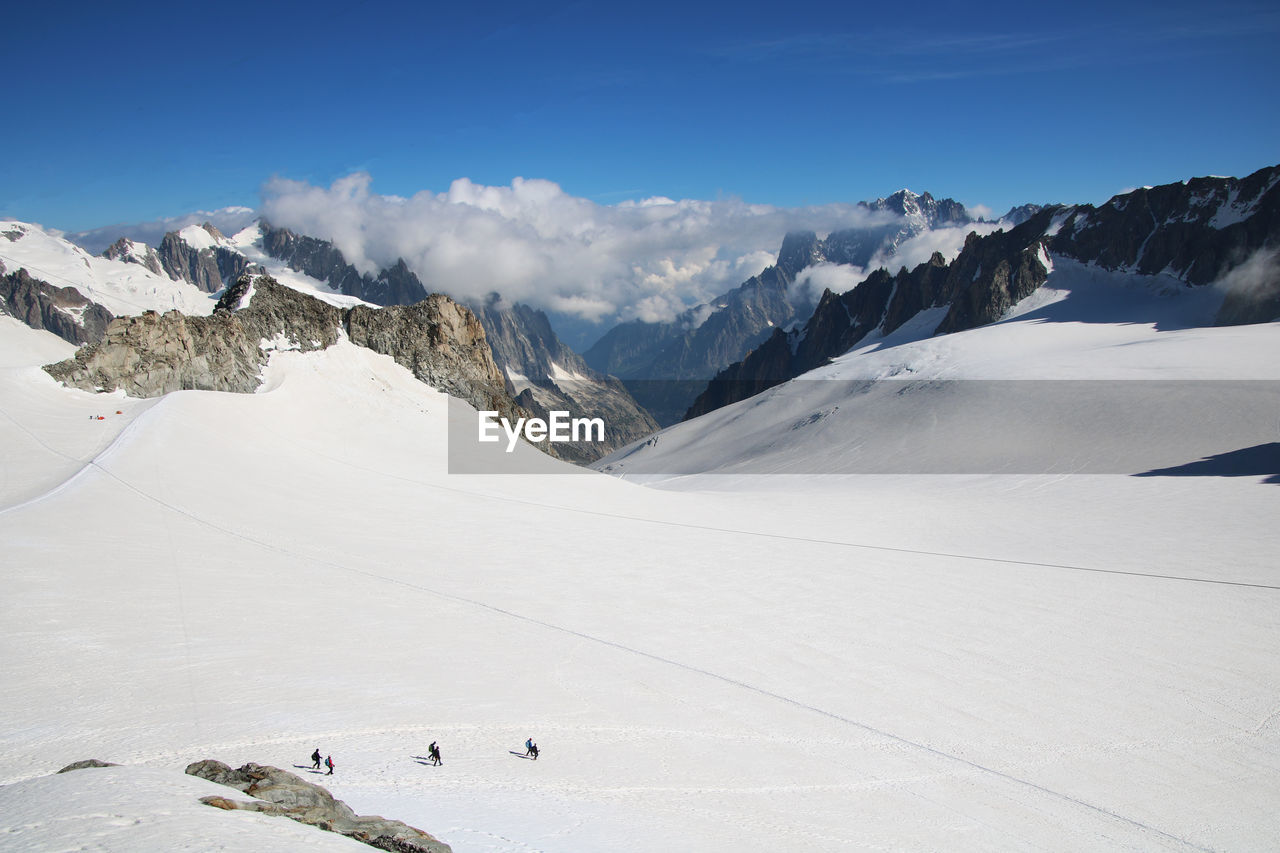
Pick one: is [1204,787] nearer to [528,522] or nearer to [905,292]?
[528,522]

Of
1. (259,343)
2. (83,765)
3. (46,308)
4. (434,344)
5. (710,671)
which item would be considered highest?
(46,308)

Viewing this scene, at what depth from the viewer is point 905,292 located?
452 feet

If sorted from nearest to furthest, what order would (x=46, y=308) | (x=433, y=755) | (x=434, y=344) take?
(x=433, y=755) → (x=434, y=344) → (x=46, y=308)

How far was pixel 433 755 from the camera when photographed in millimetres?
10367

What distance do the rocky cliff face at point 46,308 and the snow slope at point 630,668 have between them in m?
175

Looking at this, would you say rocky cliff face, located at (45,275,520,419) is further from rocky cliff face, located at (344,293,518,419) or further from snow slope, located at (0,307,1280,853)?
snow slope, located at (0,307,1280,853)

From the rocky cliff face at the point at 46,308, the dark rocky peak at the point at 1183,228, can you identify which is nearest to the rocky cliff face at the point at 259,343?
the dark rocky peak at the point at 1183,228

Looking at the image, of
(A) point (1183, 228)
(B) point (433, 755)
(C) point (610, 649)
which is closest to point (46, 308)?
(C) point (610, 649)

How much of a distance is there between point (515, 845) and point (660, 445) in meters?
72.7

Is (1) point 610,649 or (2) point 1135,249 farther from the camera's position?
(2) point 1135,249

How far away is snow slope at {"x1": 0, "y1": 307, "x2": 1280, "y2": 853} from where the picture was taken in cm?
974

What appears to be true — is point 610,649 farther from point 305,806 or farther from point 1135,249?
point 1135,249

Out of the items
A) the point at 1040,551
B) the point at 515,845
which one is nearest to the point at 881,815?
the point at 515,845

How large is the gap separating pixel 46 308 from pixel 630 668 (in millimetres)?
206134
